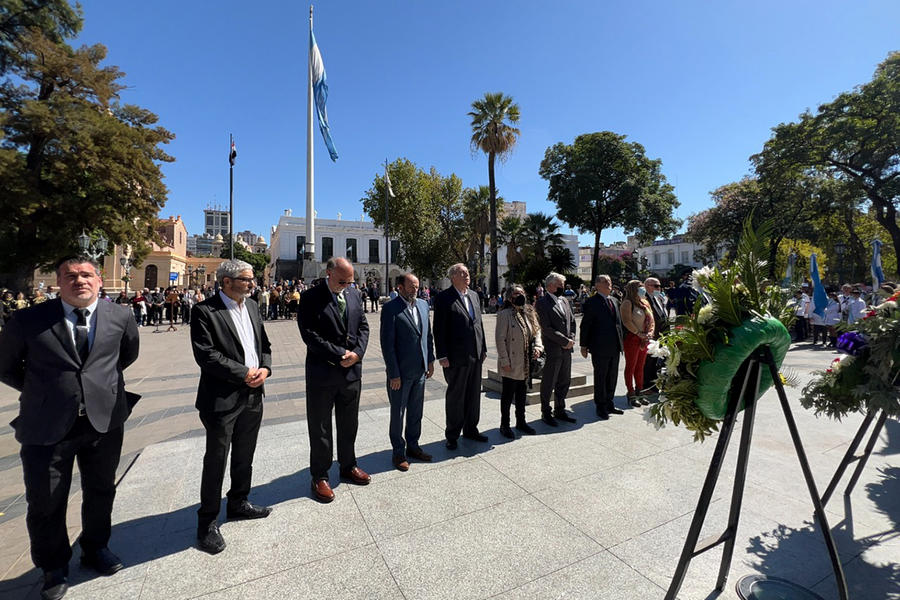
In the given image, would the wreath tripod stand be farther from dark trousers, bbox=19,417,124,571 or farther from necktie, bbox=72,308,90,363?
necktie, bbox=72,308,90,363

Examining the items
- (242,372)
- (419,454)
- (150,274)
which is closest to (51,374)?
(242,372)

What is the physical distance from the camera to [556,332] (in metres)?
4.88

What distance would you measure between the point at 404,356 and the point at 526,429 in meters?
1.82

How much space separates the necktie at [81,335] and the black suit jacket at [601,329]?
4740 millimetres

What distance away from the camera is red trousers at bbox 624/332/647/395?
578 centimetres

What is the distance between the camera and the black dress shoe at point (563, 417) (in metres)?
4.98

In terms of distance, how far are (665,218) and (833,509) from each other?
32.1 m

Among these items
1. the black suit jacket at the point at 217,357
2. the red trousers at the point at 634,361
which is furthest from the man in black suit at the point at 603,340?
the black suit jacket at the point at 217,357

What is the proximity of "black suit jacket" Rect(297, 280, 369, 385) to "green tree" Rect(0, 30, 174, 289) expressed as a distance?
2483 centimetres

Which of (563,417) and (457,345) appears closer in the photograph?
(457,345)

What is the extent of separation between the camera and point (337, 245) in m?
53.0

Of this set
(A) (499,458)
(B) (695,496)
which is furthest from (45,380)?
(B) (695,496)

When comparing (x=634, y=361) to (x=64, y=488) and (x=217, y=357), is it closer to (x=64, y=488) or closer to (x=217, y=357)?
(x=217, y=357)

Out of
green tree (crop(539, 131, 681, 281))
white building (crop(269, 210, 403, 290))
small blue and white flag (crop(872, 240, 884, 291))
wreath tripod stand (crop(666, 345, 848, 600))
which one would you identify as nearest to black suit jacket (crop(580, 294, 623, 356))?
wreath tripod stand (crop(666, 345, 848, 600))
